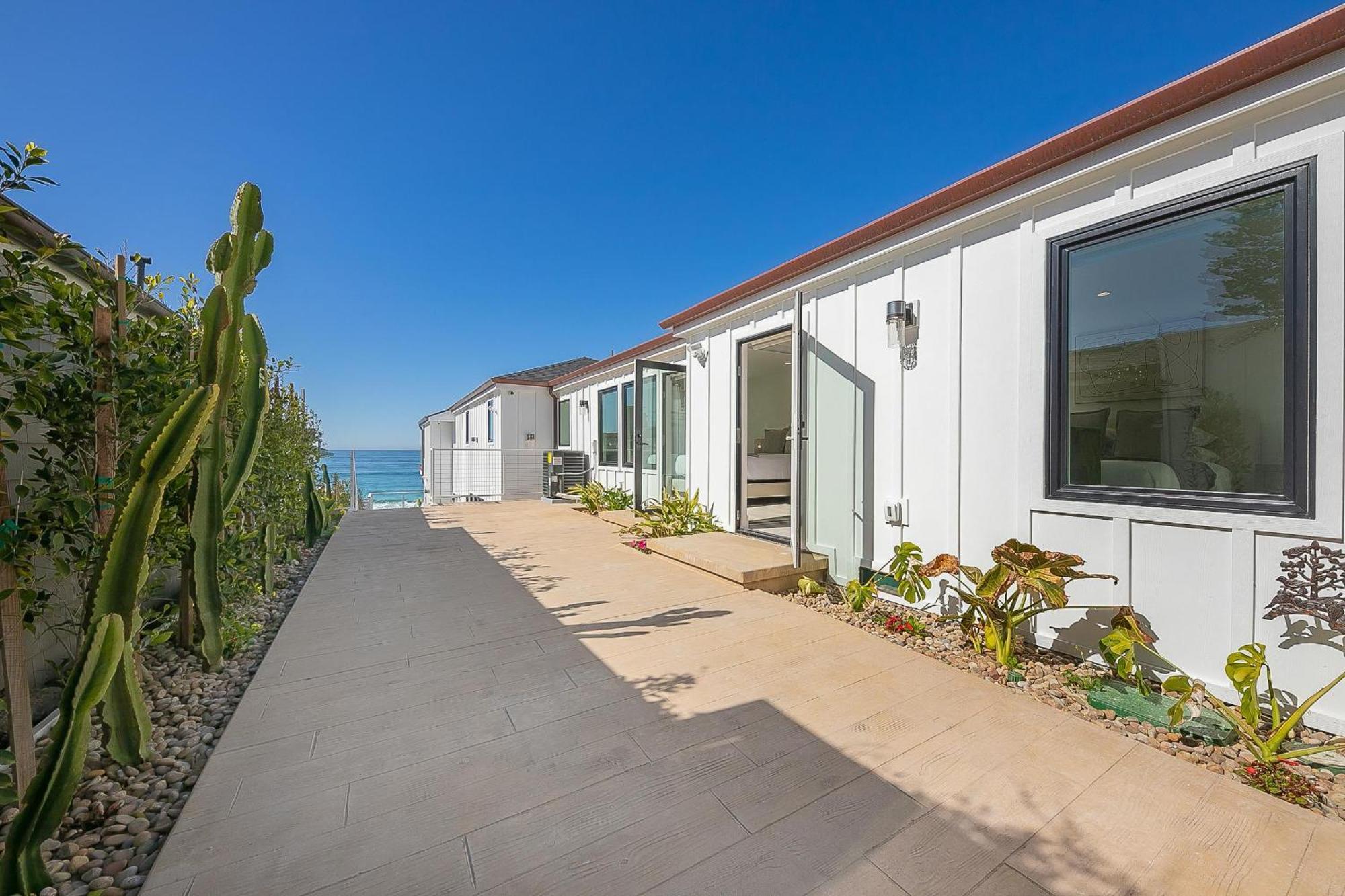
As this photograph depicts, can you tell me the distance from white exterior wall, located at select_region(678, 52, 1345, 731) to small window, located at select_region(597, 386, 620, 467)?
5.32 metres

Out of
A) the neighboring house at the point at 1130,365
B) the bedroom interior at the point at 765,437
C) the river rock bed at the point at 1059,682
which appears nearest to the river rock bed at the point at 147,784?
the river rock bed at the point at 1059,682

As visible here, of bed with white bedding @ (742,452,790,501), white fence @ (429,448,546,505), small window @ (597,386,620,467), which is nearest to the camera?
bed with white bedding @ (742,452,790,501)

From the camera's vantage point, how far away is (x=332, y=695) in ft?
7.80

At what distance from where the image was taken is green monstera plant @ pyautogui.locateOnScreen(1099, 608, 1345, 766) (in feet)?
6.17

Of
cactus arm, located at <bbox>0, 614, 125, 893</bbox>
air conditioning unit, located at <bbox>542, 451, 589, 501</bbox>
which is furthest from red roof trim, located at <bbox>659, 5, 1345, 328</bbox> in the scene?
air conditioning unit, located at <bbox>542, 451, 589, 501</bbox>

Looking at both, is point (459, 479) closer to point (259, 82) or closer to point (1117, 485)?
point (259, 82)

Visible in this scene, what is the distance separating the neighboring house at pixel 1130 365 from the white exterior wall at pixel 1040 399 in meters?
0.01

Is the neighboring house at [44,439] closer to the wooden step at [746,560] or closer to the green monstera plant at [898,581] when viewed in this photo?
the wooden step at [746,560]

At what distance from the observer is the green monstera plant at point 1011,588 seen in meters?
2.54

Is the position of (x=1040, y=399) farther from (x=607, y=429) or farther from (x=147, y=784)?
(x=607, y=429)

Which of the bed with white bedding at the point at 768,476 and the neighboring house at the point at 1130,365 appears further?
the bed with white bedding at the point at 768,476

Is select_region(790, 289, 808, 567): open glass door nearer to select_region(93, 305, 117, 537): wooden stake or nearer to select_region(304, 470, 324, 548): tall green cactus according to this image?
select_region(93, 305, 117, 537): wooden stake

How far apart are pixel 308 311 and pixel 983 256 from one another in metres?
16.5

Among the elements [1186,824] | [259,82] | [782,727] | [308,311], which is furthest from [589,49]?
[308,311]
